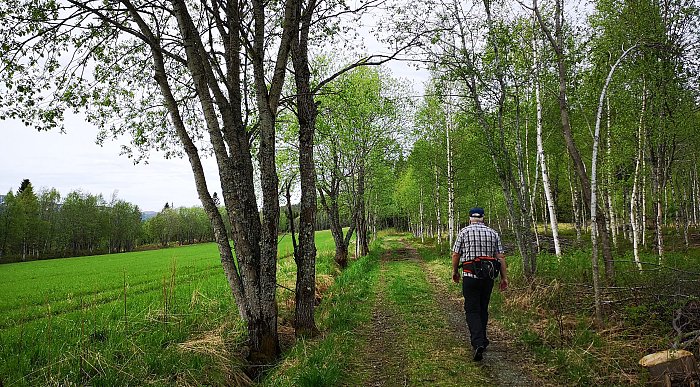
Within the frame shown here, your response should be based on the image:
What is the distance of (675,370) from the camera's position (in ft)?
12.9

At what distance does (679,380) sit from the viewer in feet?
12.9

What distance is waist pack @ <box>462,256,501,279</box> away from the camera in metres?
5.68

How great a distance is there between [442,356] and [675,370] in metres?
2.68

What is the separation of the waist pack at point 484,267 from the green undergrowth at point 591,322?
50.6 inches

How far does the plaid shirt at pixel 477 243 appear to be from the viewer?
580 cm

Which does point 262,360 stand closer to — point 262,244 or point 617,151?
point 262,244

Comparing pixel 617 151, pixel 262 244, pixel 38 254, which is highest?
pixel 617 151

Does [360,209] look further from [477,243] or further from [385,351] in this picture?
[477,243]

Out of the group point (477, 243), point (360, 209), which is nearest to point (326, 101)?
point (360, 209)

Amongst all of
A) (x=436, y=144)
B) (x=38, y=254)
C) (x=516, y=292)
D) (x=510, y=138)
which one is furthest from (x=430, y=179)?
(x=38, y=254)

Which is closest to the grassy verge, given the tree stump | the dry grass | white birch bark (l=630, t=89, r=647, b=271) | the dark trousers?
the dark trousers

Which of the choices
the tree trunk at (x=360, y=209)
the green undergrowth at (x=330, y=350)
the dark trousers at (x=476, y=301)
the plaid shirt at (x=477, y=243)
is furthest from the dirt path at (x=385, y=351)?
the tree trunk at (x=360, y=209)

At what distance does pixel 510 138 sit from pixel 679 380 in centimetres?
1438

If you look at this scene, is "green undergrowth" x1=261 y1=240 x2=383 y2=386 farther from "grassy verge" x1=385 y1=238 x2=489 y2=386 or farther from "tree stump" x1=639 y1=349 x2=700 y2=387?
"tree stump" x1=639 y1=349 x2=700 y2=387
